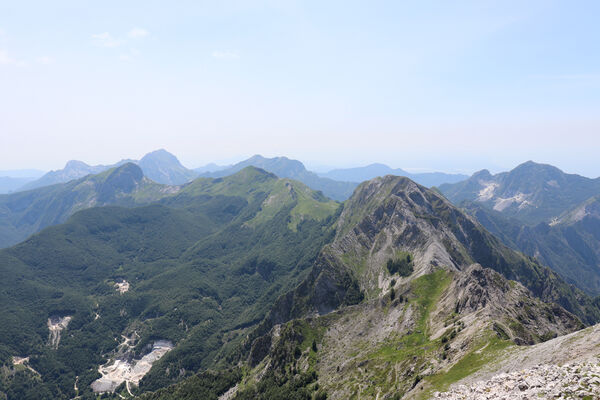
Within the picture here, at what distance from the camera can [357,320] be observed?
162 meters

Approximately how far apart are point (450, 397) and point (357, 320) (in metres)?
98.2

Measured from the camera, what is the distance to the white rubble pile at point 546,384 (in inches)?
1838

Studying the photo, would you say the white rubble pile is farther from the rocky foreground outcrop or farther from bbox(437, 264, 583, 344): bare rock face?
bbox(437, 264, 583, 344): bare rock face

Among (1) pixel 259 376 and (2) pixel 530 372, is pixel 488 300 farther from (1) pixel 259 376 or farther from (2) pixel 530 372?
(1) pixel 259 376

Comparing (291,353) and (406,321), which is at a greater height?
(406,321)

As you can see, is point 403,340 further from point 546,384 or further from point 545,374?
point 546,384

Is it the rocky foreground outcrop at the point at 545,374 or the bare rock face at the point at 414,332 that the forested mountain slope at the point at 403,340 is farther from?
the rocky foreground outcrop at the point at 545,374

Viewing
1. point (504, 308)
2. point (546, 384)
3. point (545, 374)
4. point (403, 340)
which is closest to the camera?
point (546, 384)

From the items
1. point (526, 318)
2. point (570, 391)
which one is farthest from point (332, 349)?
point (570, 391)

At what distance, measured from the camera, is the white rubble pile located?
46688 mm

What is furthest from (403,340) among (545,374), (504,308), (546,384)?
(546,384)

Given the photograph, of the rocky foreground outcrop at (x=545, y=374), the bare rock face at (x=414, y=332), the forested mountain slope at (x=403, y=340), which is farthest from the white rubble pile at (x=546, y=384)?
the bare rock face at (x=414, y=332)

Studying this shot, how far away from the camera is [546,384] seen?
2030 inches

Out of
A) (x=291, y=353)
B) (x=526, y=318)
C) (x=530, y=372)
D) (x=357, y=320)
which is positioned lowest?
(x=291, y=353)
